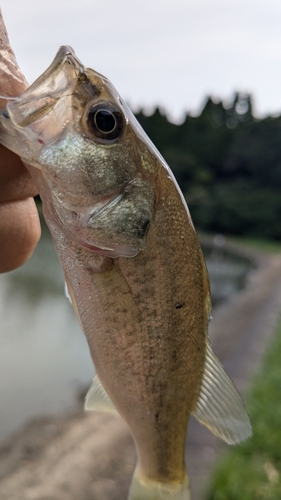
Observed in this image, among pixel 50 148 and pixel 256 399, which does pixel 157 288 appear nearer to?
pixel 50 148

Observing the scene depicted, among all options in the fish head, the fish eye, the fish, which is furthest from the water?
the fish eye

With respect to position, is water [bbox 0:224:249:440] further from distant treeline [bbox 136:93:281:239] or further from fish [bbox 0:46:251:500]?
distant treeline [bbox 136:93:281:239]

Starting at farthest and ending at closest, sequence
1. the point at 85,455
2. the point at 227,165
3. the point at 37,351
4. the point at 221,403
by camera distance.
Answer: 1. the point at 227,165
2. the point at 37,351
3. the point at 85,455
4. the point at 221,403

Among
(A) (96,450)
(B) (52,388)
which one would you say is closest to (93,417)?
(A) (96,450)

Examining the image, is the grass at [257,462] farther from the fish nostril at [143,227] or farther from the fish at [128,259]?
the fish nostril at [143,227]

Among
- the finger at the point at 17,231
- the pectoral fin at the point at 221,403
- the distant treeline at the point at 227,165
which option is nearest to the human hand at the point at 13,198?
the finger at the point at 17,231

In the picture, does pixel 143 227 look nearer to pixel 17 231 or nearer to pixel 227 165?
Result: pixel 17 231

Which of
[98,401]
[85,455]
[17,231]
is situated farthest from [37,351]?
[17,231]
